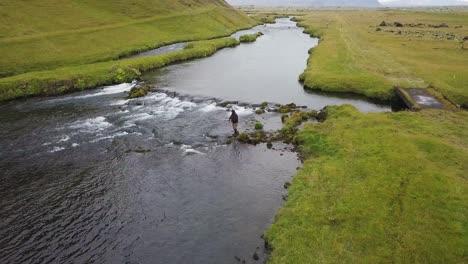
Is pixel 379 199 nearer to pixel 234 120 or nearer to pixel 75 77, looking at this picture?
pixel 234 120

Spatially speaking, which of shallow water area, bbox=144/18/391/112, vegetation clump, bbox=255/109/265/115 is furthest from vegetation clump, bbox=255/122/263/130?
shallow water area, bbox=144/18/391/112

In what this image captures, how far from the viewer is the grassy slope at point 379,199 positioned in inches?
910

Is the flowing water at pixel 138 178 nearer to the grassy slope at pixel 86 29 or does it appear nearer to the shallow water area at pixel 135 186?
the shallow water area at pixel 135 186

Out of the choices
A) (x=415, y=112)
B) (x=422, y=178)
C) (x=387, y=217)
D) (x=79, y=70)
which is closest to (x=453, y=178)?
(x=422, y=178)

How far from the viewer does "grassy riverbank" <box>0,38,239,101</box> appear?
6481cm

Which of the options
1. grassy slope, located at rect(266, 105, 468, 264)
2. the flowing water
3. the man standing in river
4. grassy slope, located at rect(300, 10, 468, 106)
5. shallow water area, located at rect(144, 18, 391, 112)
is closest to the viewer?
grassy slope, located at rect(266, 105, 468, 264)

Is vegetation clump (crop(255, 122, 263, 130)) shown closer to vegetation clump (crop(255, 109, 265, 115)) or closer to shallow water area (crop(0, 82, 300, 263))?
shallow water area (crop(0, 82, 300, 263))

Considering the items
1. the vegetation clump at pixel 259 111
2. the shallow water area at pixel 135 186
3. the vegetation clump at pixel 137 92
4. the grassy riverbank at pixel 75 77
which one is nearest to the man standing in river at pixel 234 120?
the shallow water area at pixel 135 186

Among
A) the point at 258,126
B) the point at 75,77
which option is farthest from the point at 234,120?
the point at 75,77

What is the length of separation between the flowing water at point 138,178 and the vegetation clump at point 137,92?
1656 mm

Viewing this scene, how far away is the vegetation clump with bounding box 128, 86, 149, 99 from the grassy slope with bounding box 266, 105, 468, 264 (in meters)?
32.4

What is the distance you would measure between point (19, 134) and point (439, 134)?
50013 millimetres

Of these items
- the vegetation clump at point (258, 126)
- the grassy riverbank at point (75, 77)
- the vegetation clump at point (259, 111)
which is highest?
the grassy riverbank at point (75, 77)

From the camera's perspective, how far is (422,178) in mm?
29703
